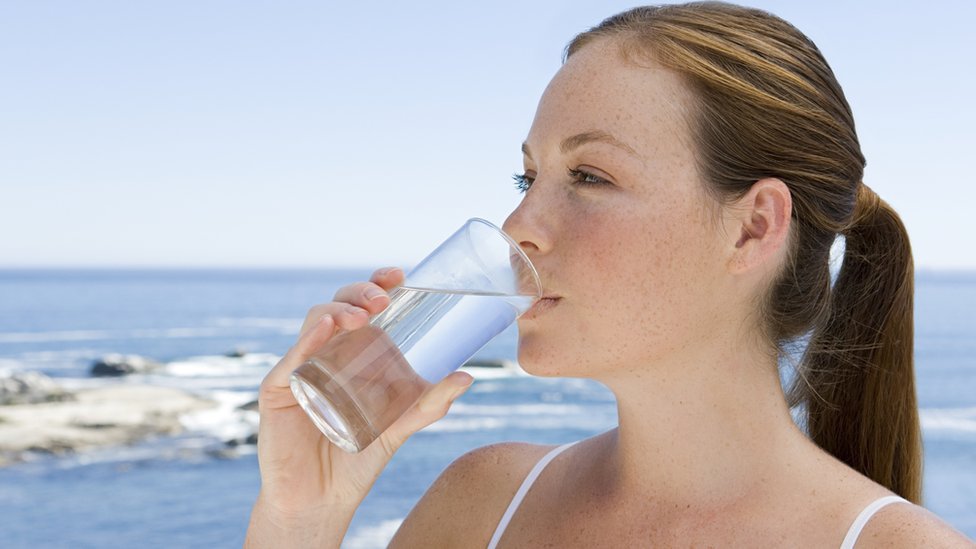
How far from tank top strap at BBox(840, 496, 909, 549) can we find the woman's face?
1.44 feet

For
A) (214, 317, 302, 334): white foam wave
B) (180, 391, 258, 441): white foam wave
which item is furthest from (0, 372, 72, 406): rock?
(214, 317, 302, 334): white foam wave

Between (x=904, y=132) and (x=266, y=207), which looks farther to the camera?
(x=266, y=207)

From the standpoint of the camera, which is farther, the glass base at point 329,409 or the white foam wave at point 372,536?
the white foam wave at point 372,536

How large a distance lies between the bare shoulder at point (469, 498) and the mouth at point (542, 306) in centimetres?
51

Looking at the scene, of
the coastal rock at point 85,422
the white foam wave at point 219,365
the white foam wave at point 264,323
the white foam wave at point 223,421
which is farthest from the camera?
the white foam wave at point 264,323

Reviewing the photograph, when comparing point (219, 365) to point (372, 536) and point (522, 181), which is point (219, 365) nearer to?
point (372, 536)

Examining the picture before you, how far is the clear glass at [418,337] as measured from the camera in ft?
5.20

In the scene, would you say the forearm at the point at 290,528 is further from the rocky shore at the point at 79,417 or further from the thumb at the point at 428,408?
the rocky shore at the point at 79,417

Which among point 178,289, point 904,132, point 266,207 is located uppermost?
point 904,132

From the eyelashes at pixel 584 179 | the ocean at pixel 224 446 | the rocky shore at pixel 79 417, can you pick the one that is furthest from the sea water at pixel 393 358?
the rocky shore at pixel 79 417

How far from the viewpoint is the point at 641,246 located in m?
1.79

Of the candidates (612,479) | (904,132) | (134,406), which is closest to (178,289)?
(904,132)

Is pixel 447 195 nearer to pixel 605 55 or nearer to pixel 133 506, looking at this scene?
pixel 133 506

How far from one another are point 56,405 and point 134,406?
131 cm
